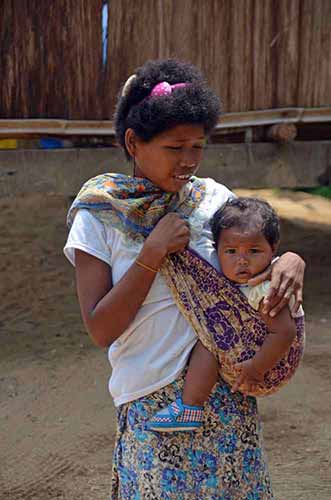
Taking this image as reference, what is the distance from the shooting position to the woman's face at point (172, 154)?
2.06 metres

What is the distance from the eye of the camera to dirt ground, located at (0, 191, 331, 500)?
390cm

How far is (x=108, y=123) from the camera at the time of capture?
519cm

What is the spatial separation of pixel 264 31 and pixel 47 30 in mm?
1416

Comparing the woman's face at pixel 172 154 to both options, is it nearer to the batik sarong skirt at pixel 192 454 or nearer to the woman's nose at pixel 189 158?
the woman's nose at pixel 189 158

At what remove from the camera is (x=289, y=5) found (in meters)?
5.26

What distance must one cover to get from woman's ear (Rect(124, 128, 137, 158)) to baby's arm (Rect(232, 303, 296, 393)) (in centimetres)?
54

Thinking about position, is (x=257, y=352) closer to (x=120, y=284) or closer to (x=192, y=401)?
(x=192, y=401)

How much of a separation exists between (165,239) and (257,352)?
380mm

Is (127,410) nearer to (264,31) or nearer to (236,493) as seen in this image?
(236,493)

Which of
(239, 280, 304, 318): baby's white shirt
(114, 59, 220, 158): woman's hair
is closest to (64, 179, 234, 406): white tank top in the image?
(239, 280, 304, 318): baby's white shirt

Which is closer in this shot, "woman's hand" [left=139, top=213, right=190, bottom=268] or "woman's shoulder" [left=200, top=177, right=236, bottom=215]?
"woman's hand" [left=139, top=213, right=190, bottom=268]

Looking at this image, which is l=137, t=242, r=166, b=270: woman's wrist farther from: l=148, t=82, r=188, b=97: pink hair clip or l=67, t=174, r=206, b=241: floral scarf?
l=148, t=82, r=188, b=97: pink hair clip

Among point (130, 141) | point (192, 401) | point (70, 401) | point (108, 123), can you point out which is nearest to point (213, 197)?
point (130, 141)

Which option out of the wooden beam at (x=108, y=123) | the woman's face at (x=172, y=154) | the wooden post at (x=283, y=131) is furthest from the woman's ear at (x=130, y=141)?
the wooden post at (x=283, y=131)
